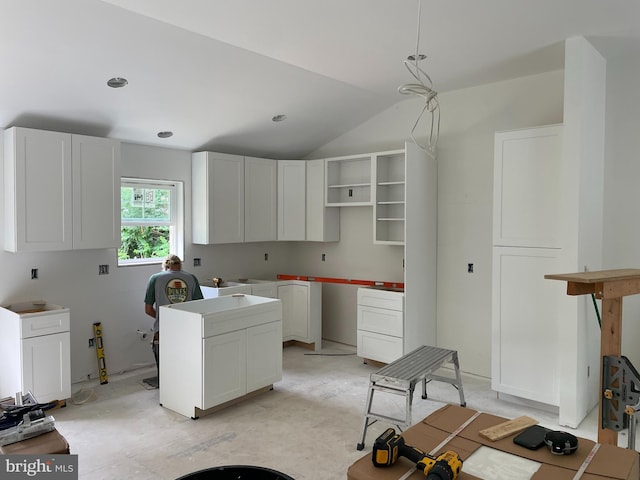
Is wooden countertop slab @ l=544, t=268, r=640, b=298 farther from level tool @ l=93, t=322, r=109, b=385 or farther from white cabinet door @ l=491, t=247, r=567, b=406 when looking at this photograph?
level tool @ l=93, t=322, r=109, b=385

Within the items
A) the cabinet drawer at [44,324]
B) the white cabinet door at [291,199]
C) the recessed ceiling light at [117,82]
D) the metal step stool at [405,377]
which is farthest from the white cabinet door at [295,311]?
the recessed ceiling light at [117,82]

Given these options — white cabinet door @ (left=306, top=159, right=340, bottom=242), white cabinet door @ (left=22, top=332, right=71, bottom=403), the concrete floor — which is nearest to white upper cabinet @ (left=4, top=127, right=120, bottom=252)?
white cabinet door @ (left=22, top=332, right=71, bottom=403)

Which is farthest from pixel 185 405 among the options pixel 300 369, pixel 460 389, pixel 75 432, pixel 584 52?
pixel 584 52

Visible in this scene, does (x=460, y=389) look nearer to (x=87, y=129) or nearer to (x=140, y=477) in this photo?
(x=140, y=477)

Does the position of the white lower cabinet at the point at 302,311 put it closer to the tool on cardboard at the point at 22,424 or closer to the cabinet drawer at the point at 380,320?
the cabinet drawer at the point at 380,320

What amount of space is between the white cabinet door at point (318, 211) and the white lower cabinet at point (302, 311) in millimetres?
632

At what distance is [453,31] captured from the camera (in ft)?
11.5

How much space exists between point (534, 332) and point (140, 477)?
3.19 meters

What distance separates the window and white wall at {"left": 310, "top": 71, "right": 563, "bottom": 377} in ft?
9.71

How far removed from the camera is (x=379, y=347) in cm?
519

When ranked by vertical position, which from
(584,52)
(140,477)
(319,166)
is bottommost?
(140,477)

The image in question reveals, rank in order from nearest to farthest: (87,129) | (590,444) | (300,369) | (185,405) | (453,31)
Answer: (590,444) < (453,31) < (185,405) < (87,129) < (300,369)

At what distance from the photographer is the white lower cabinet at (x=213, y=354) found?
3.89 meters

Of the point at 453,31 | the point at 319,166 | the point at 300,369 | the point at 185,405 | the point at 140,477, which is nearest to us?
the point at 140,477
